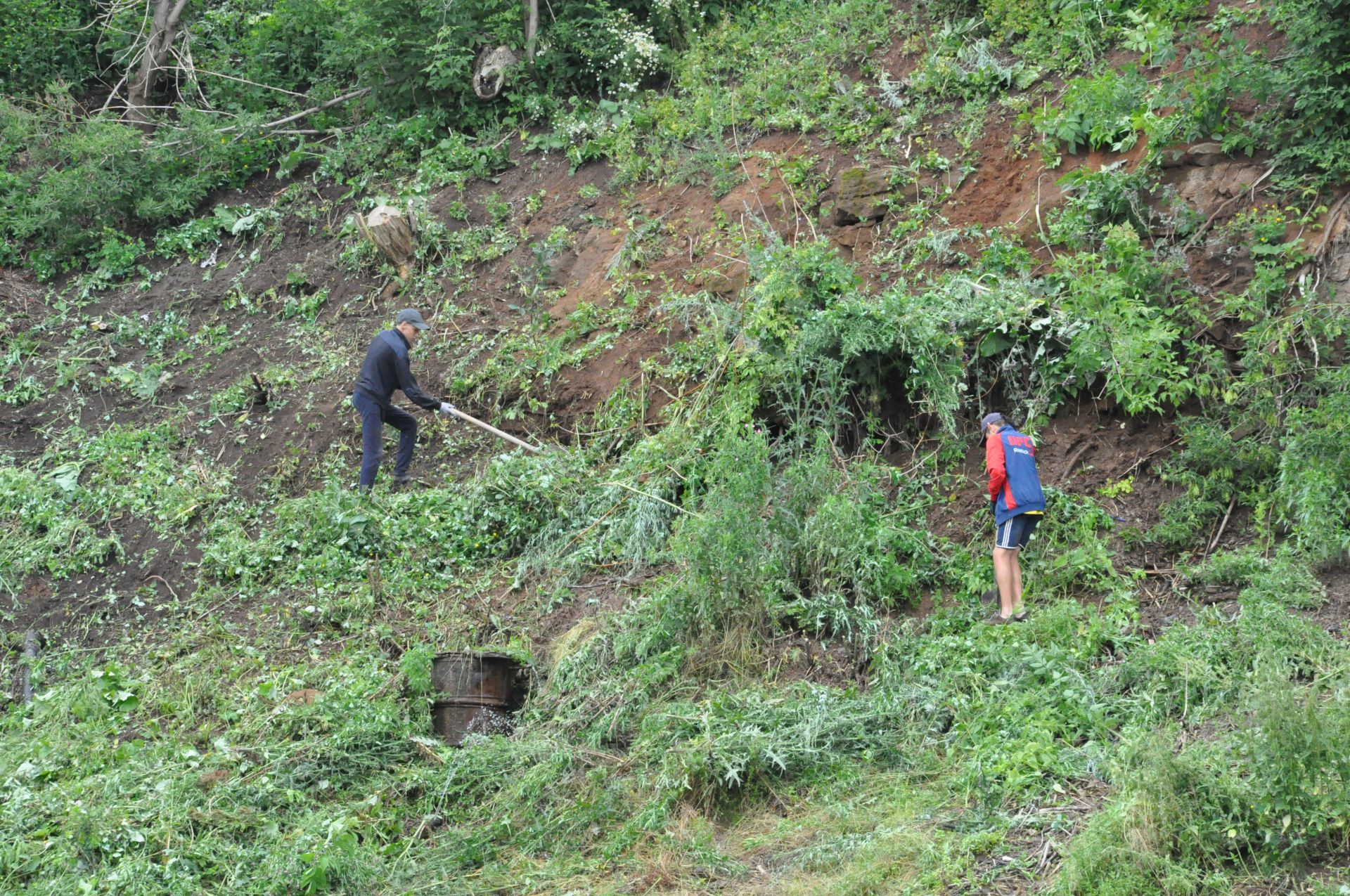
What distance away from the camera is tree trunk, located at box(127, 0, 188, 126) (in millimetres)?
15531

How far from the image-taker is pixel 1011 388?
847 centimetres

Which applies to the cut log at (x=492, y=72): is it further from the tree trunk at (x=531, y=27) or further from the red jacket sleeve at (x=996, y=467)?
the red jacket sleeve at (x=996, y=467)

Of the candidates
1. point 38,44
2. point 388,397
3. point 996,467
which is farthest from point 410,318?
point 38,44

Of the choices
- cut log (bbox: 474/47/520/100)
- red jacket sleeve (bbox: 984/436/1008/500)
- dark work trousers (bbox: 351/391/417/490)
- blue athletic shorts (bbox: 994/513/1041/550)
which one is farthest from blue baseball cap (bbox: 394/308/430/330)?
blue athletic shorts (bbox: 994/513/1041/550)

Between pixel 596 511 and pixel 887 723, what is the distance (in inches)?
129

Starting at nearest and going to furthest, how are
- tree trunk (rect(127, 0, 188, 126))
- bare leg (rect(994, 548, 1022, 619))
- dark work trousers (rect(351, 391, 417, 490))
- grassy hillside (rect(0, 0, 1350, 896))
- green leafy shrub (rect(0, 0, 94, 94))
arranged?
grassy hillside (rect(0, 0, 1350, 896)), bare leg (rect(994, 548, 1022, 619)), dark work trousers (rect(351, 391, 417, 490)), tree trunk (rect(127, 0, 188, 126)), green leafy shrub (rect(0, 0, 94, 94))

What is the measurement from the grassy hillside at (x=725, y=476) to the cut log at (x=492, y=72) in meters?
0.22

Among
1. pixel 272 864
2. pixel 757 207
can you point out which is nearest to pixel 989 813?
pixel 272 864

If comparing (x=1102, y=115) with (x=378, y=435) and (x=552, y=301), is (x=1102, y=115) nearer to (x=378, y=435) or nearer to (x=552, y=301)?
(x=552, y=301)

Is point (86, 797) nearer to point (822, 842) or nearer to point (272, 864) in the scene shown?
point (272, 864)

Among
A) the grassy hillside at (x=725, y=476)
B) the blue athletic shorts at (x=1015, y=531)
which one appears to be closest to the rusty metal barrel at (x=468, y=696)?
the grassy hillside at (x=725, y=476)

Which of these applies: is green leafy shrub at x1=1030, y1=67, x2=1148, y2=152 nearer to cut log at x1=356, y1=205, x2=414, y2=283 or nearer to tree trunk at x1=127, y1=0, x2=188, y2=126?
cut log at x1=356, y1=205, x2=414, y2=283

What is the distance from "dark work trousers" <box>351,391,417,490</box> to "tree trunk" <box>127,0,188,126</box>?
25.4 feet

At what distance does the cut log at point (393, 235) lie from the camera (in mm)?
12367
